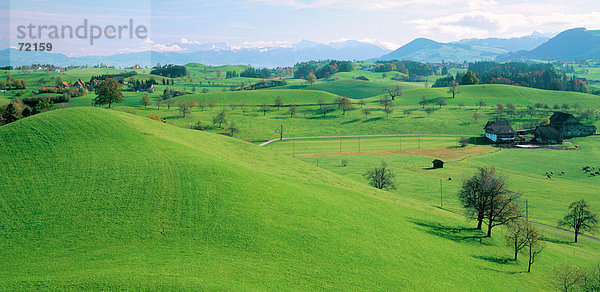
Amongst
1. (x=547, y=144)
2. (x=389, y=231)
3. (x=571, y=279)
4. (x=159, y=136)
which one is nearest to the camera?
(x=571, y=279)

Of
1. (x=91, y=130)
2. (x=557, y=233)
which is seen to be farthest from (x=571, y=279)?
(x=91, y=130)

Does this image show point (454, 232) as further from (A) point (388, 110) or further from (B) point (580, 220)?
(A) point (388, 110)

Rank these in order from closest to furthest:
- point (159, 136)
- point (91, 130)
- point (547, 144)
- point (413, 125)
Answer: point (91, 130)
point (159, 136)
point (547, 144)
point (413, 125)

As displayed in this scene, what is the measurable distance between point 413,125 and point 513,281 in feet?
427

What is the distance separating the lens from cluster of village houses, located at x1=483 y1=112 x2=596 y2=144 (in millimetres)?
134750

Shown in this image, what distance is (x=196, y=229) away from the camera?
1436 inches

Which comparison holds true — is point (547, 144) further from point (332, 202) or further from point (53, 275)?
point (53, 275)

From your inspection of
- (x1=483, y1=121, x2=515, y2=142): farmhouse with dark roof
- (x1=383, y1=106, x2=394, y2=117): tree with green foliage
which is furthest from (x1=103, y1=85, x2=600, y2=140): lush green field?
(x1=483, y1=121, x2=515, y2=142): farmhouse with dark roof

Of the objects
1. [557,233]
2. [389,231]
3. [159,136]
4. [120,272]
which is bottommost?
[557,233]

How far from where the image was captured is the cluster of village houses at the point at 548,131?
135 m

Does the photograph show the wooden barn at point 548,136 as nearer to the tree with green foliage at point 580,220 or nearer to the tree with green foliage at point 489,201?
the tree with green foliage at point 580,220

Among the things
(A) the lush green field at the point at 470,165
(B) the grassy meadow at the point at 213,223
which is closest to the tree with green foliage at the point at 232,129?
(A) the lush green field at the point at 470,165

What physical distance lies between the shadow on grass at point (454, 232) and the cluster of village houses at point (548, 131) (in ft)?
322

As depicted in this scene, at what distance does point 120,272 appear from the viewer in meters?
26.4
